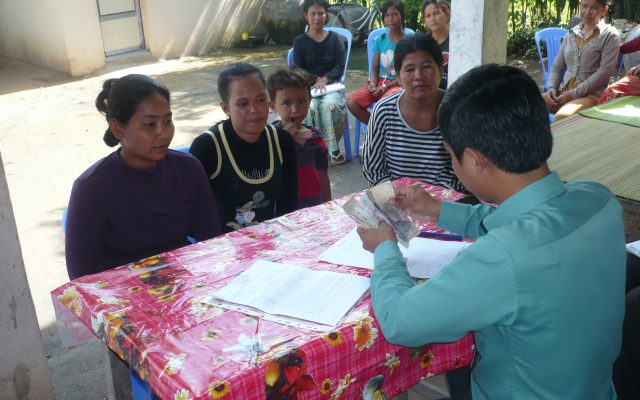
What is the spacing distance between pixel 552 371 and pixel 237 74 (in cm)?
214

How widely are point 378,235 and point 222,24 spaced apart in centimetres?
1117

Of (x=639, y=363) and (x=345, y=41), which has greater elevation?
(x=345, y=41)

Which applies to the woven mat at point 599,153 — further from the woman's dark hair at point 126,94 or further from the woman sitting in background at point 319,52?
the woman's dark hair at point 126,94

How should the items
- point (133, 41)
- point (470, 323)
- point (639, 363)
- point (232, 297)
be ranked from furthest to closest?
point (133, 41) → point (639, 363) → point (232, 297) → point (470, 323)

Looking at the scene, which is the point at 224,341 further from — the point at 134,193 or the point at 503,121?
the point at 134,193

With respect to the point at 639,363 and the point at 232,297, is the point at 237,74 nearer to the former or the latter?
the point at 232,297

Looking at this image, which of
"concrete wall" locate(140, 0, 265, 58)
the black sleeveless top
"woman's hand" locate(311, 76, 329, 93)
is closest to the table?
the black sleeveless top

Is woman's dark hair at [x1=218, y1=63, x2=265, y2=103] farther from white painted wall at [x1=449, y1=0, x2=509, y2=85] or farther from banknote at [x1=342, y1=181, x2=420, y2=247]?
white painted wall at [x1=449, y1=0, x2=509, y2=85]

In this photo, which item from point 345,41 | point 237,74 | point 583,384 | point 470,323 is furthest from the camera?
point 345,41

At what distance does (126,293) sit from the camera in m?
1.98

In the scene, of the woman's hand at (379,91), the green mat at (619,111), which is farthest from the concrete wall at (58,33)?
the green mat at (619,111)

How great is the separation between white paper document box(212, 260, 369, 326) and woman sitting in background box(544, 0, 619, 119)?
3925 mm

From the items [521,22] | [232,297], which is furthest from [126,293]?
[521,22]

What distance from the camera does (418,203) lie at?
7.39 ft
